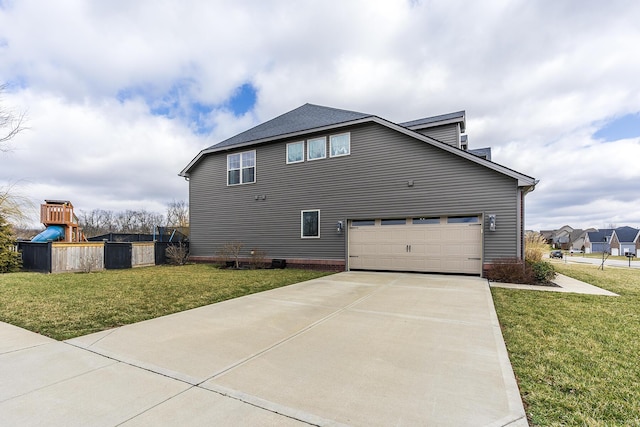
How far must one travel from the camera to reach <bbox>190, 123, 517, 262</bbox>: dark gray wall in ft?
31.7

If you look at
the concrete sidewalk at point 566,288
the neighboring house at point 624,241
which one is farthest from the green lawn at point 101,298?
the neighboring house at point 624,241

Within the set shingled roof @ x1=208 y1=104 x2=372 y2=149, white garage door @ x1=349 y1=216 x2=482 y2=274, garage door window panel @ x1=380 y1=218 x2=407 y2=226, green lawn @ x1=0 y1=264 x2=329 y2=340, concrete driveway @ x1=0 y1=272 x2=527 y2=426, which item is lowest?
green lawn @ x1=0 y1=264 x2=329 y2=340

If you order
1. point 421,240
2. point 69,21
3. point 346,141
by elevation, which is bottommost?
point 421,240

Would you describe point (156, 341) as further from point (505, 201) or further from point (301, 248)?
point (505, 201)

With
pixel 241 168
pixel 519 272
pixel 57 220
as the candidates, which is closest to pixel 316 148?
pixel 241 168

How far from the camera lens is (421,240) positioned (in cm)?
1052

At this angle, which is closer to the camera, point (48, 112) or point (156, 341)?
point (156, 341)

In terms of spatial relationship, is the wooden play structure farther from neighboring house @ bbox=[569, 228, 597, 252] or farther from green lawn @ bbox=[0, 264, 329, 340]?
neighboring house @ bbox=[569, 228, 597, 252]

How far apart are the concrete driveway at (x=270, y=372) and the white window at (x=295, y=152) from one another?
8797 millimetres

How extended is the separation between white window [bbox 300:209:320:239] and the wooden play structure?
1093cm

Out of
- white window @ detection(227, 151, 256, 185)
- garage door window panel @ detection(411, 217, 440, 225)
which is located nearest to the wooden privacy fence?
white window @ detection(227, 151, 256, 185)

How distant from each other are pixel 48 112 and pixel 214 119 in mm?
7398

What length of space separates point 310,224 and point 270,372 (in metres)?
9.60

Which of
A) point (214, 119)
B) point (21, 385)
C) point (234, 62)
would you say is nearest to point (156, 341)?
point (21, 385)
